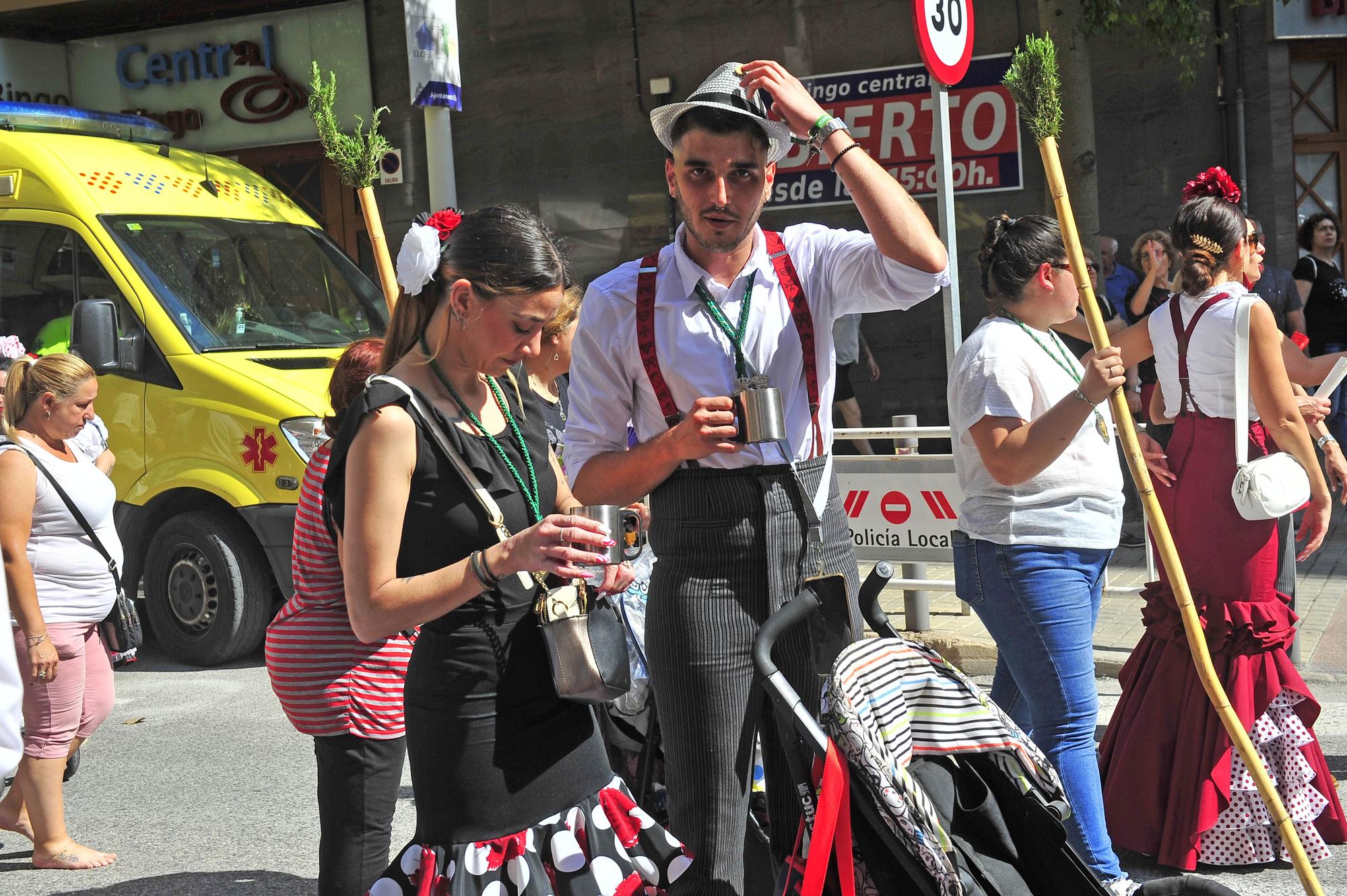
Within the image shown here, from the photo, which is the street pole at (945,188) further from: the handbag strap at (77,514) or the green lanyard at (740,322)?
the green lanyard at (740,322)

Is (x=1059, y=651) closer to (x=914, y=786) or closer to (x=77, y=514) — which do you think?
(x=914, y=786)

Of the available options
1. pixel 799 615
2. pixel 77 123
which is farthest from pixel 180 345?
pixel 799 615

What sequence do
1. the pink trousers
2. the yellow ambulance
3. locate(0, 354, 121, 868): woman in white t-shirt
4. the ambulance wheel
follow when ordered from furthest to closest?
the ambulance wheel → the yellow ambulance → the pink trousers → locate(0, 354, 121, 868): woman in white t-shirt

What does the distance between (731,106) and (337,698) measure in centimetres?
179

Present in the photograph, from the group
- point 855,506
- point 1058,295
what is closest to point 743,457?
point 1058,295

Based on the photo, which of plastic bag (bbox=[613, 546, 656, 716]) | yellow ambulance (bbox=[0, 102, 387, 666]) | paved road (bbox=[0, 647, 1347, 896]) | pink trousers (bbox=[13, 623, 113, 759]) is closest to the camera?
plastic bag (bbox=[613, 546, 656, 716])

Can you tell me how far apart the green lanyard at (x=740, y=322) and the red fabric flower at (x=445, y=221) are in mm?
523

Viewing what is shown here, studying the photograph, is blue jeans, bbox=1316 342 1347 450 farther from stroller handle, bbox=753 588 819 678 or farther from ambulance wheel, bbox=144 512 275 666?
stroller handle, bbox=753 588 819 678

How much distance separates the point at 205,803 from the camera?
573cm

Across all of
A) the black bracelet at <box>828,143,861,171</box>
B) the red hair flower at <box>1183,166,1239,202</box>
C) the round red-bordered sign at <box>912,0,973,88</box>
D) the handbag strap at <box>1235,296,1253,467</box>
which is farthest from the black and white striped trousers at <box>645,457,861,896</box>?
the round red-bordered sign at <box>912,0,973,88</box>

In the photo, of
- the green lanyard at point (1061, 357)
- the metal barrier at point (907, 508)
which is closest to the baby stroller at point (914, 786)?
the green lanyard at point (1061, 357)

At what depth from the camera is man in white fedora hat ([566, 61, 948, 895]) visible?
115 inches

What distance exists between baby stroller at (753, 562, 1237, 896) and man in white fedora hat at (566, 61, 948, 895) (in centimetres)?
26

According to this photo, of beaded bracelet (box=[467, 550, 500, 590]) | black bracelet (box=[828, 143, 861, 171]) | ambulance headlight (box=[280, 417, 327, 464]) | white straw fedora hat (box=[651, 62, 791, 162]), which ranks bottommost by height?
beaded bracelet (box=[467, 550, 500, 590])
